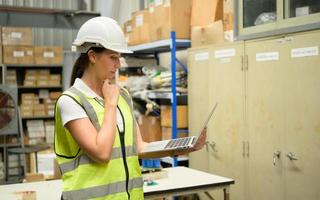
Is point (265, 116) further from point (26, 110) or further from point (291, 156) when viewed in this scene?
point (26, 110)

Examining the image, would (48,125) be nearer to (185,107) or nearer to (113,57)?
(185,107)

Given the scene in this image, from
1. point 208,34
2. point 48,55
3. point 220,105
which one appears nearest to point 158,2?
point 208,34

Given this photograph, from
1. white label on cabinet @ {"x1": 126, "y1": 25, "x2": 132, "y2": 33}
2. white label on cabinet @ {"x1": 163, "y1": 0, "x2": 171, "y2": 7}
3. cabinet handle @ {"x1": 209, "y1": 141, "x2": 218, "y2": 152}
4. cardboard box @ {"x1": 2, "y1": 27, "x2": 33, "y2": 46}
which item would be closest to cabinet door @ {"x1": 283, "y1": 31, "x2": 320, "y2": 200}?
cabinet handle @ {"x1": 209, "y1": 141, "x2": 218, "y2": 152}

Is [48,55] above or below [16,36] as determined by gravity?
below

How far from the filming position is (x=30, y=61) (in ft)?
20.8

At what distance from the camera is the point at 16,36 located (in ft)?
20.6

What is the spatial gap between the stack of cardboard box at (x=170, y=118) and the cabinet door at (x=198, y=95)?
0.14m

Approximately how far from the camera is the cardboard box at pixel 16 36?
6191 millimetres

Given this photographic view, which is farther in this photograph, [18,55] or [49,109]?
[49,109]

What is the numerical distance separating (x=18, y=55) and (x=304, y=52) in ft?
16.0

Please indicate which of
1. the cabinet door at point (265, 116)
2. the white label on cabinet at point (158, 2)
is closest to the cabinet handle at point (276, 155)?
the cabinet door at point (265, 116)

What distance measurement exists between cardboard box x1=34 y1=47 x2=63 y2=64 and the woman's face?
515 cm

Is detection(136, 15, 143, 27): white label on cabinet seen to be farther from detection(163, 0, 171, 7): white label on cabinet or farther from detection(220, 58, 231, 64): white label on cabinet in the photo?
detection(220, 58, 231, 64): white label on cabinet

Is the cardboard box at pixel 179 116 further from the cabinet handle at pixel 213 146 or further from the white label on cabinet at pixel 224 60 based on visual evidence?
the white label on cabinet at pixel 224 60
